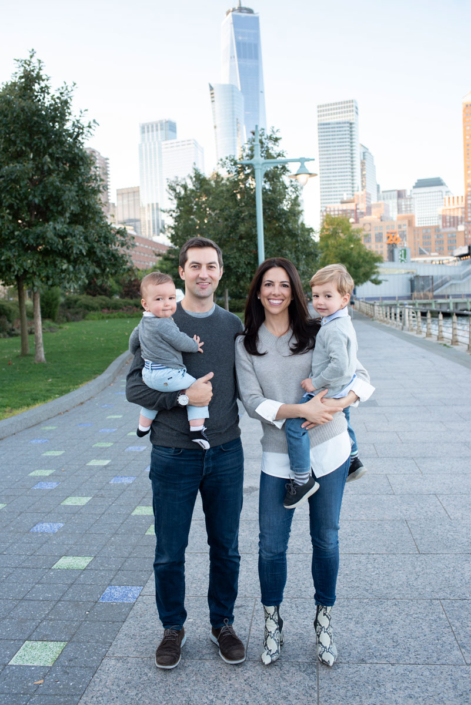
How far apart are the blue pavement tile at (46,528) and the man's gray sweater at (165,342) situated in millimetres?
2373

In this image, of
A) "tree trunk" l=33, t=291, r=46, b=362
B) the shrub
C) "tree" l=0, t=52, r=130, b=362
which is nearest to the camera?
"tree" l=0, t=52, r=130, b=362

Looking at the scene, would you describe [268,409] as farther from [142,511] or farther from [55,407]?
[55,407]

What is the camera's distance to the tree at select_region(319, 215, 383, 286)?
48.3 metres

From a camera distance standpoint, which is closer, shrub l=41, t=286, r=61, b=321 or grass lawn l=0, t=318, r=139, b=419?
grass lawn l=0, t=318, r=139, b=419

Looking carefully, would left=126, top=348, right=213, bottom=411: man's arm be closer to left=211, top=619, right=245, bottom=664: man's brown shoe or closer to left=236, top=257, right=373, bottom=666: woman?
left=236, top=257, right=373, bottom=666: woman

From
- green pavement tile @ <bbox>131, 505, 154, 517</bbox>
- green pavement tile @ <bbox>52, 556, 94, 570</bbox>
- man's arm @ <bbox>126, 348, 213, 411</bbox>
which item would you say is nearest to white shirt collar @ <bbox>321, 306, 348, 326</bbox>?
man's arm @ <bbox>126, 348, 213, 411</bbox>

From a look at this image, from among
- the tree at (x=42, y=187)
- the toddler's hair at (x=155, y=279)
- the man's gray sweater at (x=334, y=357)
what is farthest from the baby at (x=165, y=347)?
the tree at (x=42, y=187)

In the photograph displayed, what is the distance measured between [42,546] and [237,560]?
1872 millimetres

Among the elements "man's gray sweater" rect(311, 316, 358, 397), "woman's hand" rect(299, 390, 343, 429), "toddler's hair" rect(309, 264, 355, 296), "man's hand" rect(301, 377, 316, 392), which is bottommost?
"woman's hand" rect(299, 390, 343, 429)

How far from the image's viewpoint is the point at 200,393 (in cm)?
255

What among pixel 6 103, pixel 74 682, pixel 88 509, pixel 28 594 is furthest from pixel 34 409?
pixel 6 103

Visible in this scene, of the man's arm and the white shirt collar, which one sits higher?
the white shirt collar

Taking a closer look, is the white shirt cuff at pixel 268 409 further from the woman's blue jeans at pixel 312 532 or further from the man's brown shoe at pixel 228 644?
the man's brown shoe at pixel 228 644

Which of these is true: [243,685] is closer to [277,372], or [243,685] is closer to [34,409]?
[277,372]
